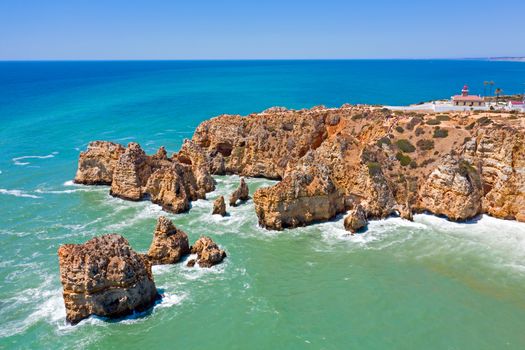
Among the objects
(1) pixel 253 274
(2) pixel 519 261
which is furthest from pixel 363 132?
(1) pixel 253 274

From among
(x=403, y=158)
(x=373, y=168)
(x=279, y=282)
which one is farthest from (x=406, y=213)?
(x=279, y=282)

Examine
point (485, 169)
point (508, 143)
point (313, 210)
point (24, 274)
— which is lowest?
point (24, 274)

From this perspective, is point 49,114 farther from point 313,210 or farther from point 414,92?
point 414,92

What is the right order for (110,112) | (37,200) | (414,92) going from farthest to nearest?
(414,92) → (110,112) → (37,200)

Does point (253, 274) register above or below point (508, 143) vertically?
below

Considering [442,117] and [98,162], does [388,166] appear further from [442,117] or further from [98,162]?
[98,162]

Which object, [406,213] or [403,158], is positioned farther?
[403,158]

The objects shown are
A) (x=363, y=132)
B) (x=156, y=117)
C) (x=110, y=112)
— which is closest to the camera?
(x=363, y=132)
